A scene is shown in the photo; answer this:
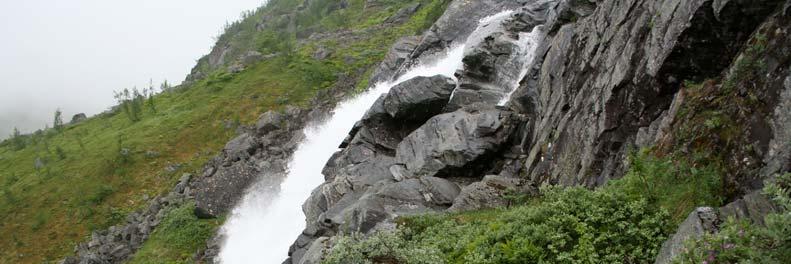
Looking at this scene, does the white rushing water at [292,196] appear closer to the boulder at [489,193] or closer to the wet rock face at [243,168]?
the wet rock face at [243,168]

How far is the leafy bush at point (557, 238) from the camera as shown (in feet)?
35.8

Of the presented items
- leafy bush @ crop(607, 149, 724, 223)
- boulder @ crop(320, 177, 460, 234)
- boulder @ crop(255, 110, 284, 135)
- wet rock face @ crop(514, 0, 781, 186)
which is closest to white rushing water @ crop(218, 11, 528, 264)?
boulder @ crop(255, 110, 284, 135)

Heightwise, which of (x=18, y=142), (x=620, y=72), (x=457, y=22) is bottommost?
→ (x=18, y=142)

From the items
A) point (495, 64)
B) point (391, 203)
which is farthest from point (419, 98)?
point (391, 203)

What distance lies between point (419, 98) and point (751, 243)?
2439cm

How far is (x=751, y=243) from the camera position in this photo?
24.1ft

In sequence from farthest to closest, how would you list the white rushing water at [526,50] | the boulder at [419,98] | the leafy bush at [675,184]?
the white rushing water at [526,50] → the boulder at [419,98] → the leafy bush at [675,184]

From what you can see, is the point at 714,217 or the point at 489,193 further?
the point at 489,193

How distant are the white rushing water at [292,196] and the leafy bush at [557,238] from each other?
1768cm

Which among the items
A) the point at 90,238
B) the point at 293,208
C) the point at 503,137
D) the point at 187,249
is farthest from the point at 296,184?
the point at 90,238

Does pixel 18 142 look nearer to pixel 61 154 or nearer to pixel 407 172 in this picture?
pixel 61 154

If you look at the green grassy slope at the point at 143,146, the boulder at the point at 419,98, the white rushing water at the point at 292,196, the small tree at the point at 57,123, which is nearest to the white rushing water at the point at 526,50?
the white rushing water at the point at 292,196

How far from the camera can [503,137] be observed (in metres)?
25.2

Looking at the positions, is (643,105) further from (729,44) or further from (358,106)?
(358,106)
